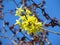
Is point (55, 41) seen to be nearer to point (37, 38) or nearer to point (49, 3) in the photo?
point (49, 3)

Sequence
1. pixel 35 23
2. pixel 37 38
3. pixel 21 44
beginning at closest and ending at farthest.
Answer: pixel 35 23 < pixel 37 38 < pixel 21 44

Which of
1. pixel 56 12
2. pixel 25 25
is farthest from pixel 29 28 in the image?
pixel 56 12

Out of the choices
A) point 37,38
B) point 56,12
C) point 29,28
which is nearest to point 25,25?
point 29,28

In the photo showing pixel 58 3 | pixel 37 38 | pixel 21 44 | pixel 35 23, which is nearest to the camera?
pixel 35 23

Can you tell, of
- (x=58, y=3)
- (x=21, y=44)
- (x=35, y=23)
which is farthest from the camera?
(x=58, y=3)

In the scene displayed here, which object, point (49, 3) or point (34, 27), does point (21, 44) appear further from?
point (49, 3)

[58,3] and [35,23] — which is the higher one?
[58,3]

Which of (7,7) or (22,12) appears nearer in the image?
(22,12)

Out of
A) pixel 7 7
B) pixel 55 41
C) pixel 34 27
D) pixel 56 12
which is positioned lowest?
pixel 34 27

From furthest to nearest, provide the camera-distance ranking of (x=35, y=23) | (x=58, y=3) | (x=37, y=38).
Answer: (x=58, y=3), (x=37, y=38), (x=35, y=23)
